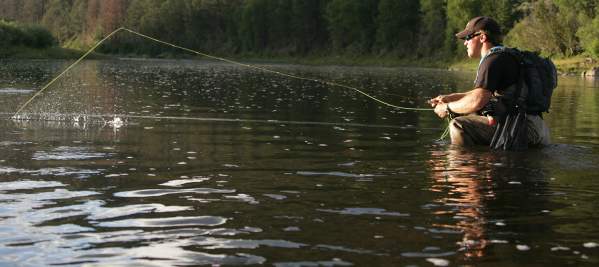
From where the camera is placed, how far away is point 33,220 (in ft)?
24.1

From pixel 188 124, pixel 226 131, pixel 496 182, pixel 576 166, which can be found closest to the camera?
pixel 496 182

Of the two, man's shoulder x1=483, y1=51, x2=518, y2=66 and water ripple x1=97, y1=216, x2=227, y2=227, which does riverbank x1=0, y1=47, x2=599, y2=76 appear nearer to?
man's shoulder x1=483, y1=51, x2=518, y2=66

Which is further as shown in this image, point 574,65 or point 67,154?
point 574,65

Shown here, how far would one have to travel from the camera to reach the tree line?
282 ft

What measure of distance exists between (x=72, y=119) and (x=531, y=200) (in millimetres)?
12449

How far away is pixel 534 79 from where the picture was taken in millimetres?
11984

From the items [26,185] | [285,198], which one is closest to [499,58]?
[285,198]

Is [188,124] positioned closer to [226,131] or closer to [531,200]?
[226,131]

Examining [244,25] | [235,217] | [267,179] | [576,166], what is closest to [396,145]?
[576,166]

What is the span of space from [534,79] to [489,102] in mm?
809

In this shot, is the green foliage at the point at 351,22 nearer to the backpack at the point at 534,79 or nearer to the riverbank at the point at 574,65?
the riverbank at the point at 574,65

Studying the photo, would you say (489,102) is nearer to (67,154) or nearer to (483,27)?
(483,27)

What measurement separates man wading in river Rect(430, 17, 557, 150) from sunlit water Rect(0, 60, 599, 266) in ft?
1.62

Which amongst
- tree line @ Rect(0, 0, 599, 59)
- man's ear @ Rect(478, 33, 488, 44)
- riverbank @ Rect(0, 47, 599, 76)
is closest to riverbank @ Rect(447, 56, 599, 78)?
riverbank @ Rect(0, 47, 599, 76)
